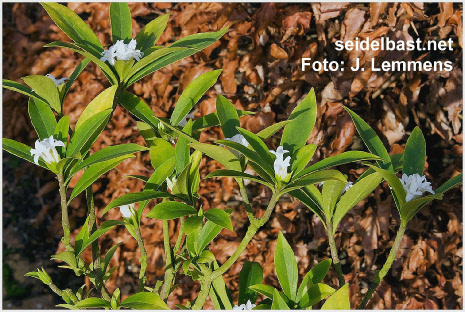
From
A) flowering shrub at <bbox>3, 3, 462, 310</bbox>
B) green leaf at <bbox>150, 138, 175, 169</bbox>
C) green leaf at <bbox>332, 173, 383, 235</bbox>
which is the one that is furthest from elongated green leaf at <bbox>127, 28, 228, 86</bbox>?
green leaf at <bbox>332, 173, 383, 235</bbox>

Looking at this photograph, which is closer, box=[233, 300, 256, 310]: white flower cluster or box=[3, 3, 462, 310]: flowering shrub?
box=[3, 3, 462, 310]: flowering shrub

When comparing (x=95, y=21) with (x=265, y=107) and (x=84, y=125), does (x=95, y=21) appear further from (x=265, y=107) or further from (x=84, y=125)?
(x=84, y=125)

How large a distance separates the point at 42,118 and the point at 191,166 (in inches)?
10.9

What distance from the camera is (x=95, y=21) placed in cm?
173

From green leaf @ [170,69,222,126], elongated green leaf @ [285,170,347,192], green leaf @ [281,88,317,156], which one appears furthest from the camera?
green leaf @ [170,69,222,126]

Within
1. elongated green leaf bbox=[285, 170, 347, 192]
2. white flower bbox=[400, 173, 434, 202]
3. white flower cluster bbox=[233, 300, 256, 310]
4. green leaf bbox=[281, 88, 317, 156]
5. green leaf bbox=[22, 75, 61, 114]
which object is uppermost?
green leaf bbox=[22, 75, 61, 114]

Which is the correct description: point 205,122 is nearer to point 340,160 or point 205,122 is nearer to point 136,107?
point 136,107

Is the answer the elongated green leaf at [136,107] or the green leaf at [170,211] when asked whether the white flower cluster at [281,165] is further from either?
the elongated green leaf at [136,107]

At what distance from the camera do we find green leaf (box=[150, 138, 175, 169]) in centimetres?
84

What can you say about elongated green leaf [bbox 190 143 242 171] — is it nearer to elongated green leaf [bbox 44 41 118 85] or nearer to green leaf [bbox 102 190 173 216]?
green leaf [bbox 102 190 173 216]

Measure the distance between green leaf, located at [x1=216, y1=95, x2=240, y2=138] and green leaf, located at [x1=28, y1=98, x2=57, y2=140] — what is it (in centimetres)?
29

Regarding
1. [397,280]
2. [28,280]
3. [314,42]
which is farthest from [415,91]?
[28,280]

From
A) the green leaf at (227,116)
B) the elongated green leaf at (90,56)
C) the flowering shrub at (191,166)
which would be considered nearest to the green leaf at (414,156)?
the flowering shrub at (191,166)

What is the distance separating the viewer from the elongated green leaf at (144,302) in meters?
0.77
